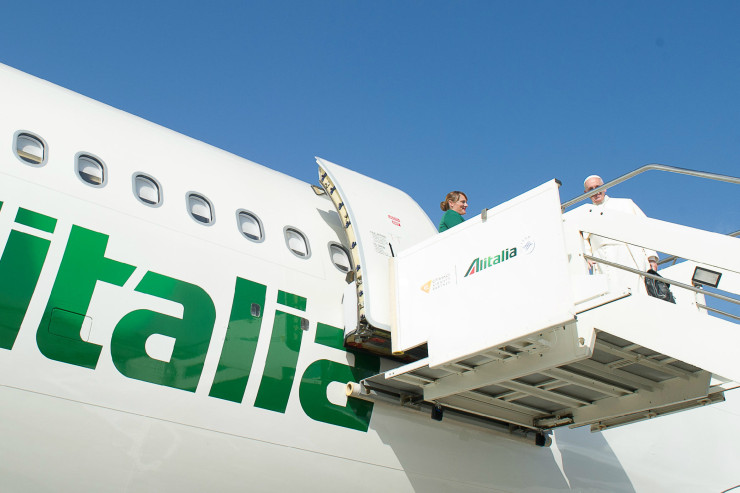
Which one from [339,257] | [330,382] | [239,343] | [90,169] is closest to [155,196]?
[90,169]

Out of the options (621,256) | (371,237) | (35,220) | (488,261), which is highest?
(371,237)

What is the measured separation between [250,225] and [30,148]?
83.3 inches

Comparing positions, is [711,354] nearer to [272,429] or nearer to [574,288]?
[574,288]

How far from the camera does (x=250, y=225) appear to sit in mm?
7285

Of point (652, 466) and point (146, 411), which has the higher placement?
point (652, 466)

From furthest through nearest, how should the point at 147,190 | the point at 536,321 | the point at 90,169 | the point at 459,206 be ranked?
1. the point at 459,206
2. the point at 147,190
3. the point at 90,169
4. the point at 536,321

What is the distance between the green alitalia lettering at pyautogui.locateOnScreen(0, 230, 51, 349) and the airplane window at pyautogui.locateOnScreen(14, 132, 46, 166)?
742 mm

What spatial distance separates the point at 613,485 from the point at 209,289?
542 cm

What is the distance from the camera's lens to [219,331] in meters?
6.34

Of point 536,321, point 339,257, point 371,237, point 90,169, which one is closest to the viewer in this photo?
point 536,321

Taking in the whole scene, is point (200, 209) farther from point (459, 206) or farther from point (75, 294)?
point (459, 206)

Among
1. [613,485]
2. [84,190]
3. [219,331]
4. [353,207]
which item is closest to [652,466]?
[613,485]

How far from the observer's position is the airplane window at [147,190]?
6480mm

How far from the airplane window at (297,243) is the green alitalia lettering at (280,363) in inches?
28.6
